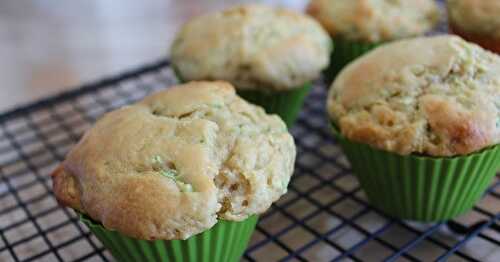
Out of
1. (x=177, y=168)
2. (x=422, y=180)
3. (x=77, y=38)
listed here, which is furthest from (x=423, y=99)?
(x=77, y=38)

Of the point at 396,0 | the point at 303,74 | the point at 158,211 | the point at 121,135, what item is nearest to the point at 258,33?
the point at 303,74

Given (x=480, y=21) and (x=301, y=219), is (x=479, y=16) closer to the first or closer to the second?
(x=480, y=21)

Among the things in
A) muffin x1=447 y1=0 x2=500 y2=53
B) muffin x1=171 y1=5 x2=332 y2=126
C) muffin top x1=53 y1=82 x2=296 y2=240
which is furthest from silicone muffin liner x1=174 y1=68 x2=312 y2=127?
muffin x1=447 y1=0 x2=500 y2=53

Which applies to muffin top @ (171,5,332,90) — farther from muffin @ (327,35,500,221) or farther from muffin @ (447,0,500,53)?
muffin @ (447,0,500,53)

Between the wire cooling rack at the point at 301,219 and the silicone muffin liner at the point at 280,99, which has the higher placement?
the silicone muffin liner at the point at 280,99

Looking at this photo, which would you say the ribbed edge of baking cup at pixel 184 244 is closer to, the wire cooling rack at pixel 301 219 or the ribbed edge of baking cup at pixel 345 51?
the wire cooling rack at pixel 301 219

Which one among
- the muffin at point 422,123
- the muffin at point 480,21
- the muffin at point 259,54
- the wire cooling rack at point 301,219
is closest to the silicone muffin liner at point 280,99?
the muffin at point 259,54

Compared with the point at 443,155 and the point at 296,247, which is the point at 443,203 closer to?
the point at 443,155
